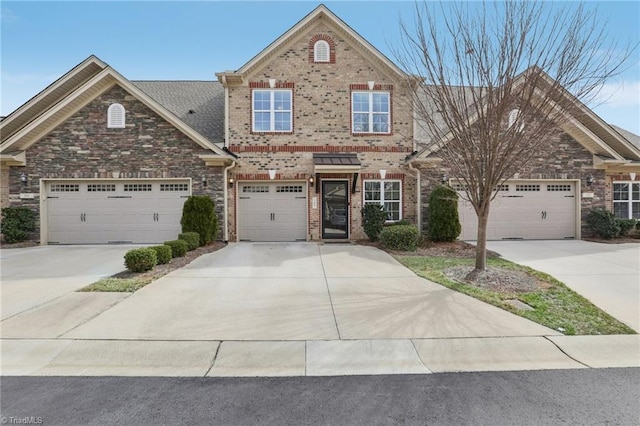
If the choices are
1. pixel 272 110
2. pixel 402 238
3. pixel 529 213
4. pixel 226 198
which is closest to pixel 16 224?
pixel 226 198

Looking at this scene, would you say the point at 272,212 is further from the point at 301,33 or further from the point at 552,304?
the point at 552,304

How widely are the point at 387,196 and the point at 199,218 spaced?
727cm

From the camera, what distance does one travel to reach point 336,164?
12758 millimetres

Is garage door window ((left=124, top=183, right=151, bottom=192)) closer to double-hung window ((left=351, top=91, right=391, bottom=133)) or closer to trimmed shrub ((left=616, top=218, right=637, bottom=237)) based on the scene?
double-hung window ((left=351, top=91, right=391, bottom=133))

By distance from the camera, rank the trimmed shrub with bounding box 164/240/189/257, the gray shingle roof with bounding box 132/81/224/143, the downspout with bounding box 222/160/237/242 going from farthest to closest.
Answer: the gray shingle roof with bounding box 132/81/224/143 < the downspout with bounding box 222/160/237/242 < the trimmed shrub with bounding box 164/240/189/257

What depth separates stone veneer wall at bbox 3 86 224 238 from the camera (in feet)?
42.1

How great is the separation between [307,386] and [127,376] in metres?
2.05

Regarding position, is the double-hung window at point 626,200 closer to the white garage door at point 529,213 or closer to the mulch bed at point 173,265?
the white garage door at point 529,213

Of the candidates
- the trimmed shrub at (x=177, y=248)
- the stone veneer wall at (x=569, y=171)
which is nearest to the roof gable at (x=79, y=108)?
the trimmed shrub at (x=177, y=248)

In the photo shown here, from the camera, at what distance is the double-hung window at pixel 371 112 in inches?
547

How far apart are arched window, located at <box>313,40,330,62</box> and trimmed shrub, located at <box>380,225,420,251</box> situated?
7.47 metres

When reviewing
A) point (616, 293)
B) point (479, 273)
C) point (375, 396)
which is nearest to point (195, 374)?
point (375, 396)

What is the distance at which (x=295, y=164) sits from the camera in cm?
1363

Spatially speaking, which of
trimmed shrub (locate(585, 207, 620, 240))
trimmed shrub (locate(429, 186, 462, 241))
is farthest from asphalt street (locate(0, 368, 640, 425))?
trimmed shrub (locate(585, 207, 620, 240))
